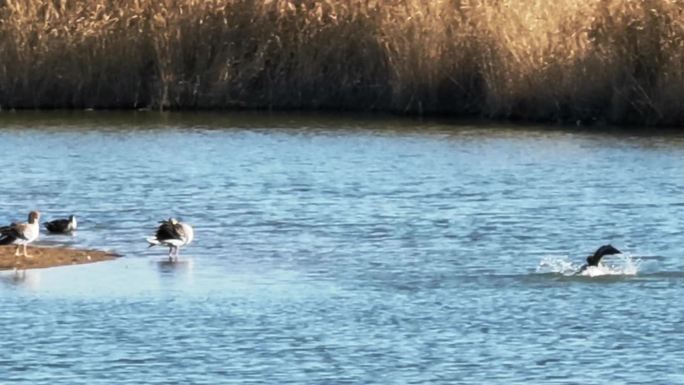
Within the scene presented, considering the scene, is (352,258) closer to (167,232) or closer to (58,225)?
(167,232)

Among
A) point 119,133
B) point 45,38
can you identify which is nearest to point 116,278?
point 119,133

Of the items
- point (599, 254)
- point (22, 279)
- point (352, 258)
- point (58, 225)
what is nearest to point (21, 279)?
point (22, 279)

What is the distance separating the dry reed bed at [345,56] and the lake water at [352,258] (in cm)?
87

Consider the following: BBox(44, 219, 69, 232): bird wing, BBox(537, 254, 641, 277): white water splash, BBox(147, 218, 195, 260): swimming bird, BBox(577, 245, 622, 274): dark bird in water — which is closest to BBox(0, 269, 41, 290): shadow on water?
BBox(147, 218, 195, 260): swimming bird

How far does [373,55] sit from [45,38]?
554 cm

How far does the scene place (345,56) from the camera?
31484 mm

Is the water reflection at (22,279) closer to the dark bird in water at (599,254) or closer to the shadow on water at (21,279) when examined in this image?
the shadow on water at (21,279)

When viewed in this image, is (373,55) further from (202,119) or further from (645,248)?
(645,248)

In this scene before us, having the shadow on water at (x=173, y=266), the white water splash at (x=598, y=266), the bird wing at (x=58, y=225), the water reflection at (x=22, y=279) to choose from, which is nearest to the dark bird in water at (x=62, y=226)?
the bird wing at (x=58, y=225)

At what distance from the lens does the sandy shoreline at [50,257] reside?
17453mm

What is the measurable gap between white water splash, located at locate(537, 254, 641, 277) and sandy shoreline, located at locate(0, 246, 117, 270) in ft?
13.4

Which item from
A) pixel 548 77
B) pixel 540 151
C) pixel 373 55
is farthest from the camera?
pixel 373 55

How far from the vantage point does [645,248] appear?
18547 millimetres

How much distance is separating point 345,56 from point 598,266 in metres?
14.8
